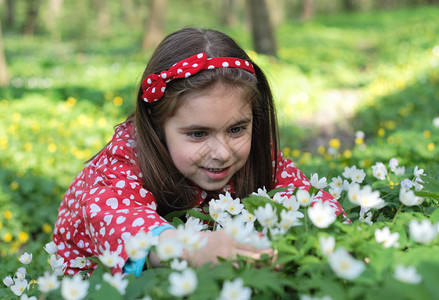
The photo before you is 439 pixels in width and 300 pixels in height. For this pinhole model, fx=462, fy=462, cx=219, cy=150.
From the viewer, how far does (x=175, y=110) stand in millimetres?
1951

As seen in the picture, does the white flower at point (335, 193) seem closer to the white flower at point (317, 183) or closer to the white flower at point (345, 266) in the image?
the white flower at point (317, 183)

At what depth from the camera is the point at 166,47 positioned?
2.14 m

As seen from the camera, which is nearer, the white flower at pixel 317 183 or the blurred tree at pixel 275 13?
the white flower at pixel 317 183

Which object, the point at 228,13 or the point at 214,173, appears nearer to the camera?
the point at 214,173

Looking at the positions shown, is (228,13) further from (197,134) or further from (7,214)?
(197,134)

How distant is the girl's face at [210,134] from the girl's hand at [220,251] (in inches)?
22.9

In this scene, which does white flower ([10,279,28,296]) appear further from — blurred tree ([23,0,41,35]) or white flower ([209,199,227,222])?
blurred tree ([23,0,41,35])

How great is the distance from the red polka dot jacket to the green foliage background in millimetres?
306

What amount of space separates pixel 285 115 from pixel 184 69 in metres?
4.56

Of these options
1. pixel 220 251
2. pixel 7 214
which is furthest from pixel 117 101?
pixel 220 251

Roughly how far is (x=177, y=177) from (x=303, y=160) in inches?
75.4

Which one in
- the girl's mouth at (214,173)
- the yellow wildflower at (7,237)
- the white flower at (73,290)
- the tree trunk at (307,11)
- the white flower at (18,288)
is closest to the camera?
the white flower at (73,290)

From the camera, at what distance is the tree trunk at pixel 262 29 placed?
1020 cm

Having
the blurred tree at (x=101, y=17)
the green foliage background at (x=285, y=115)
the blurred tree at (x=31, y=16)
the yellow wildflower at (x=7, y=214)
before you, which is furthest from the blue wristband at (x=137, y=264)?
the blurred tree at (x=31, y=16)
